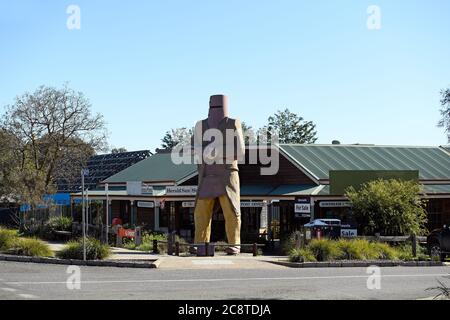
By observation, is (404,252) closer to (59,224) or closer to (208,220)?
(208,220)

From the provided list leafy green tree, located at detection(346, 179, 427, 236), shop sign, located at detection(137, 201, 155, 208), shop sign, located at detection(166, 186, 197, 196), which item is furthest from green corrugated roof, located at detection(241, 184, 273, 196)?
leafy green tree, located at detection(346, 179, 427, 236)

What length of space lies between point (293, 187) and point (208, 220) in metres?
8.10

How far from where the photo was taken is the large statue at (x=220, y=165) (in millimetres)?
24781

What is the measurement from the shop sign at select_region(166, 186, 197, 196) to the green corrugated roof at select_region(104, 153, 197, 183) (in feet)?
7.89

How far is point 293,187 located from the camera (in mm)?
32562

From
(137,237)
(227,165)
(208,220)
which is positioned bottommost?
(137,237)

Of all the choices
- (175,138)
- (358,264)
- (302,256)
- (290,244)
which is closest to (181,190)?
(290,244)

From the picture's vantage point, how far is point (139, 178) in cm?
4066

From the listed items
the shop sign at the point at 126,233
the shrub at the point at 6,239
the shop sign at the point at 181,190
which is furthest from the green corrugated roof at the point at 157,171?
the shrub at the point at 6,239

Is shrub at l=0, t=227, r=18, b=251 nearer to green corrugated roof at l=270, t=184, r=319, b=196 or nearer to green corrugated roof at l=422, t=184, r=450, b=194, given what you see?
green corrugated roof at l=270, t=184, r=319, b=196
